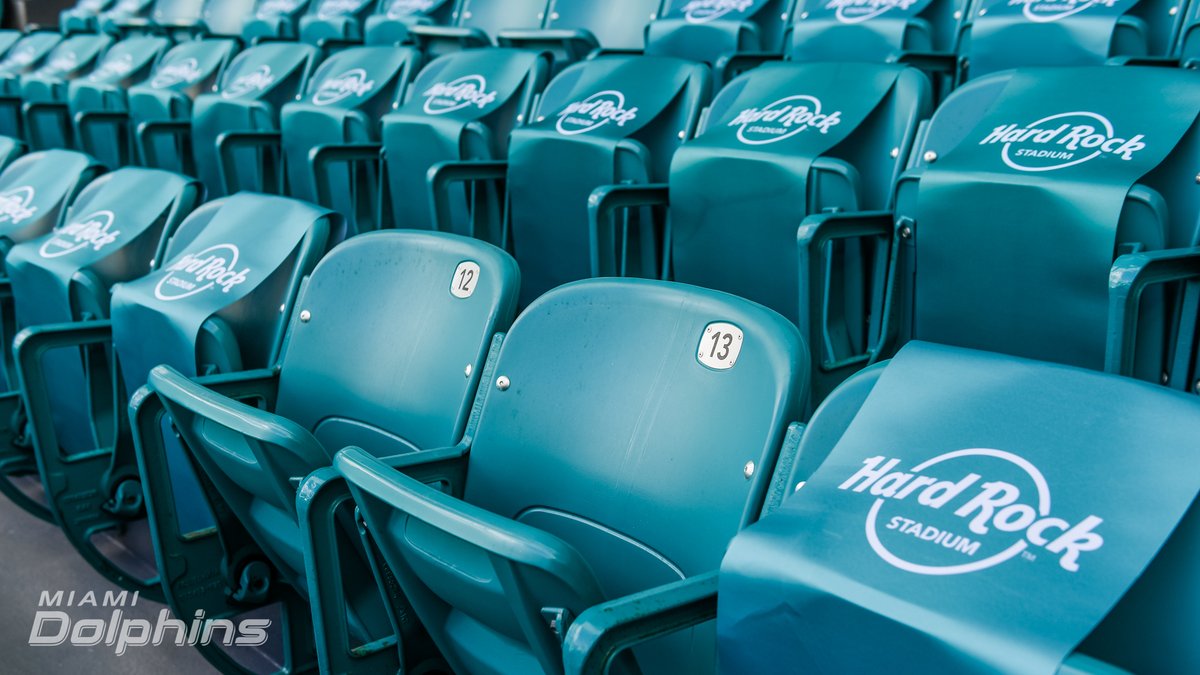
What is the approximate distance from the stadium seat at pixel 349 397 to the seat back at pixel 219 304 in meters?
0.12

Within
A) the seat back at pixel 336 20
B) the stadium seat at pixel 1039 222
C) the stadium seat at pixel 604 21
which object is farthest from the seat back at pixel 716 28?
the seat back at pixel 336 20

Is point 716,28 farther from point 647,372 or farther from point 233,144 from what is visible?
point 647,372

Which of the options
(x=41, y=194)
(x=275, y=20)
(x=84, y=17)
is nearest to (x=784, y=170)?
(x=41, y=194)

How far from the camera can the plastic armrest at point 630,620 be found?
76 centimetres

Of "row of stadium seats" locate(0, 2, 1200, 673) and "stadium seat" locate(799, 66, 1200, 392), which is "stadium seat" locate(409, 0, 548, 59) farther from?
"stadium seat" locate(799, 66, 1200, 392)

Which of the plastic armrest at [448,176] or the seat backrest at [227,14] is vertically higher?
the plastic armrest at [448,176]

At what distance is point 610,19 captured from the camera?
3230 millimetres

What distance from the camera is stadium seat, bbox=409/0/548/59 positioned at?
10.3ft

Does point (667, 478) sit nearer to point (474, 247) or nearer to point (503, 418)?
point (503, 418)

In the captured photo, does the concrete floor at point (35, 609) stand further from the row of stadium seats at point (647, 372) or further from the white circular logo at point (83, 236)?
the white circular logo at point (83, 236)

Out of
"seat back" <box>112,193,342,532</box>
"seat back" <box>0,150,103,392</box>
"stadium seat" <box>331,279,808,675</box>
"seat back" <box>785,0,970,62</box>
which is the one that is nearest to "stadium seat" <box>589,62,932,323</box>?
"seat back" <box>112,193,342,532</box>

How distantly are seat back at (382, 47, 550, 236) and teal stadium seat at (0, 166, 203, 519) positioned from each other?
21.6 inches

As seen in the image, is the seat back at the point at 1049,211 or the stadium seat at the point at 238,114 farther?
the stadium seat at the point at 238,114

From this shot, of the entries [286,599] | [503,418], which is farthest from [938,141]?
[286,599]
